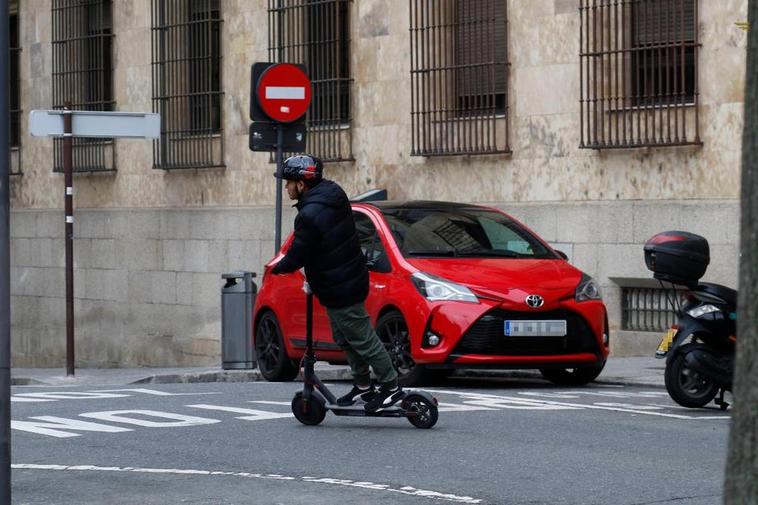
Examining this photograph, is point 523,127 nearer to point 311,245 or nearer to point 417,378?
point 417,378

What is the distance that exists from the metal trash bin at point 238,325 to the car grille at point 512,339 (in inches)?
145

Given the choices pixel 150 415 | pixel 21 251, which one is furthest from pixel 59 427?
pixel 21 251

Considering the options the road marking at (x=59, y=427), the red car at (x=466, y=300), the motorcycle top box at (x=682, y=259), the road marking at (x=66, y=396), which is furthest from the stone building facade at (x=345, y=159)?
the road marking at (x=59, y=427)

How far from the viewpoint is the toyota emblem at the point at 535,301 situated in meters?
13.6

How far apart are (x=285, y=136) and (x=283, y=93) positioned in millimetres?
439

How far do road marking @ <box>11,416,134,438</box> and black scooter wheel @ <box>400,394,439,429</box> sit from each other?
1710 millimetres

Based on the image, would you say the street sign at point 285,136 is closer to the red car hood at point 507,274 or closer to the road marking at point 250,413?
the red car hood at point 507,274

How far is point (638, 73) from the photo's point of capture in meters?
18.2

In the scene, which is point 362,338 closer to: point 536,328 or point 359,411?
point 359,411

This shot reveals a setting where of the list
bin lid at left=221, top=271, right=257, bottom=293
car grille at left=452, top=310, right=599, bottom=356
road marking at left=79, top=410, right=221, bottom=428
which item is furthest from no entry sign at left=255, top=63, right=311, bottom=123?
road marking at left=79, top=410, right=221, bottom=428

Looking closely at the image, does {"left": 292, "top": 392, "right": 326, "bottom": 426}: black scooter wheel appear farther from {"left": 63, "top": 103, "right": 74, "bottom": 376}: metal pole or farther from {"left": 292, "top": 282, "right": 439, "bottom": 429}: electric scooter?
{"left": 63, "top": 103, "right": 74, "bottom": 376}: metal pole

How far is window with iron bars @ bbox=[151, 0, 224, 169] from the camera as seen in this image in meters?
24.3

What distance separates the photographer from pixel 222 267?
24.1m

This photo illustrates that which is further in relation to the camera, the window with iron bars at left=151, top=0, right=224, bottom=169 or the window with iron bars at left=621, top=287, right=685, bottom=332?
the window with iron bars at left=151, top=0, right=224, bottom=169
